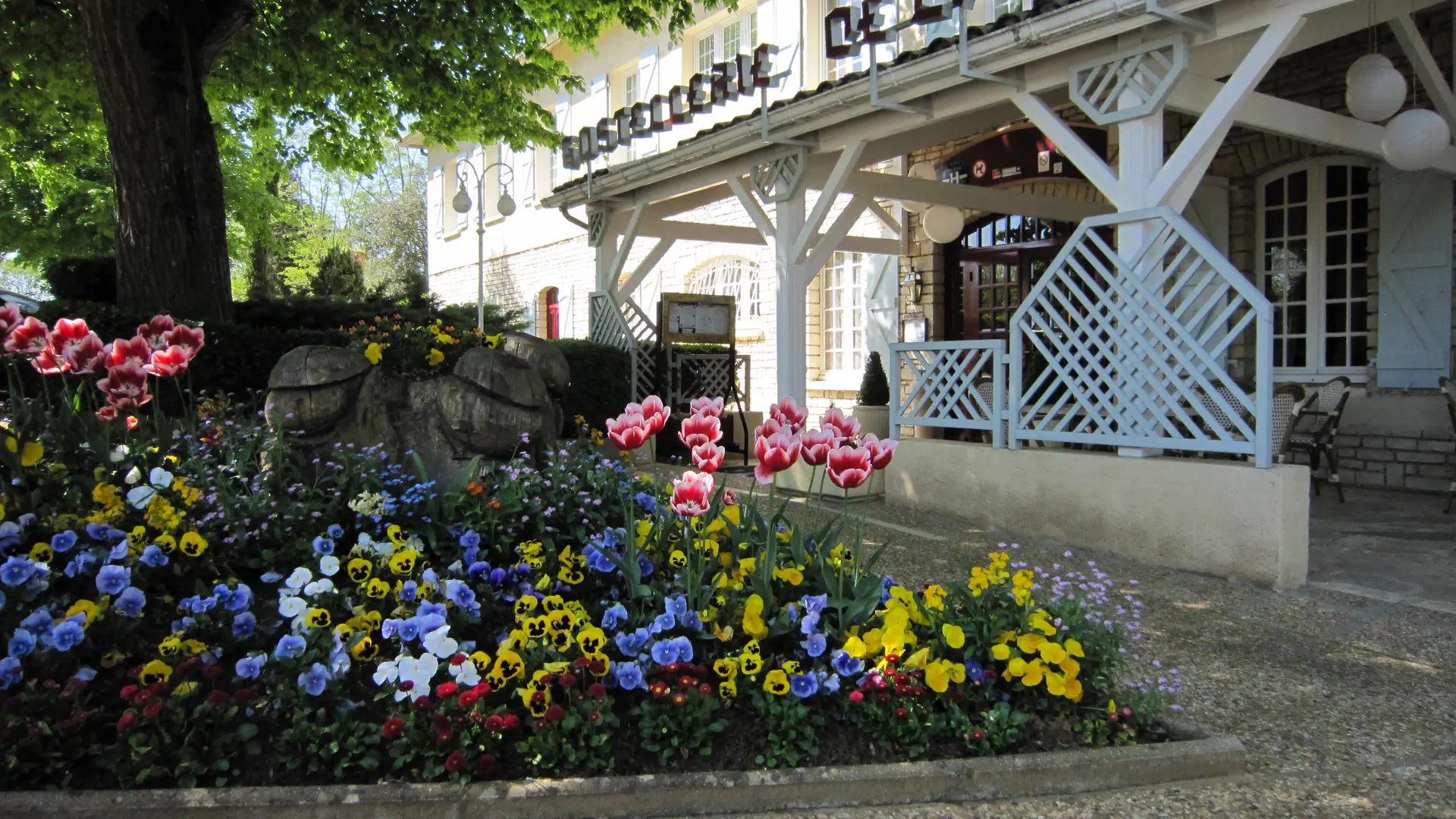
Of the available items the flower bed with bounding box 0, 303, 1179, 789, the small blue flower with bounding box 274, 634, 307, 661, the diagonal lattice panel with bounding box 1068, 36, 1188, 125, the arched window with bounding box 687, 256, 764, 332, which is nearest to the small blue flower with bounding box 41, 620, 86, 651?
the flower bed with bounding box 0, 303, 1179, 789

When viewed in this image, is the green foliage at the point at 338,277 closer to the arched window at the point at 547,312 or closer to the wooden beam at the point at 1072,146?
the arched window at the point at 547,312

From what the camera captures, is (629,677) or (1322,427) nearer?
(629,677)

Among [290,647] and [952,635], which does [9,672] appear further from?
[952,635]

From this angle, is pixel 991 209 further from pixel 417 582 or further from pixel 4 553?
pixel 4 553

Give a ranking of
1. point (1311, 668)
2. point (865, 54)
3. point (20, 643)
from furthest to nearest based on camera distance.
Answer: point (865, 54), point (1311, 668), point (20, 643)

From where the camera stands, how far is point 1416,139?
5.87 metres

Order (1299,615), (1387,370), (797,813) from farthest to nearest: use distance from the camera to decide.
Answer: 1. (1387,370)
2. (1299,615)
3. (797,813)

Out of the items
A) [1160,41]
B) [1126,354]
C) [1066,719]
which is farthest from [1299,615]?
[1160,41]

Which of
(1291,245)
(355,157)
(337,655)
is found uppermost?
(355,157)

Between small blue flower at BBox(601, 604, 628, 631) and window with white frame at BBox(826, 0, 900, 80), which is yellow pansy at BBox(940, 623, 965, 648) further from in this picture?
window with white frame at BBox(826, 0, 900, 80)

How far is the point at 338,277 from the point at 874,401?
49.3ft

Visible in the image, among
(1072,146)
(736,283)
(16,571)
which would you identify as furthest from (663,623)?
(736,283)

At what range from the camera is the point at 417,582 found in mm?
2916

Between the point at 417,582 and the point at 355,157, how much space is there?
9.62 meters
